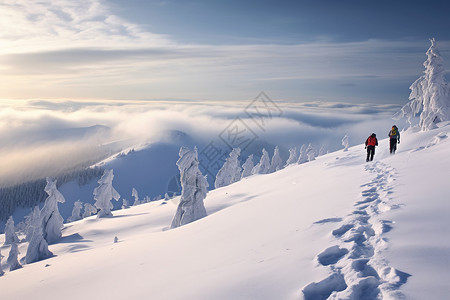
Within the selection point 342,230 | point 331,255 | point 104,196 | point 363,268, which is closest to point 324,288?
point 363,268

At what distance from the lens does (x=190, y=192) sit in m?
27.4

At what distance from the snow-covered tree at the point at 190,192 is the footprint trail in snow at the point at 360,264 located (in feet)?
63.7

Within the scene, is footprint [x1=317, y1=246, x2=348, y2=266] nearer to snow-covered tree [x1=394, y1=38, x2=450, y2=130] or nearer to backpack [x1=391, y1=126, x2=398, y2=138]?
backpack [x1=391, y1=126, x2=398, y2=138]

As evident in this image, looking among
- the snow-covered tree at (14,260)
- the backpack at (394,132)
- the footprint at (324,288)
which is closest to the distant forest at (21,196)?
the snow-covered tree at (14,260)

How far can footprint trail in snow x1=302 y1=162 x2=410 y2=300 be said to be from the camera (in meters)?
4.38

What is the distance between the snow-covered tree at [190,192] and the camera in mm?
26281

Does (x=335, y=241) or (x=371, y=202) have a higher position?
(x=371, y=202)

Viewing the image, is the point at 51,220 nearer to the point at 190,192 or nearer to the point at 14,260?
the point at 14,260

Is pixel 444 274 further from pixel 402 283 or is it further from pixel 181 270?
pixel 181 270

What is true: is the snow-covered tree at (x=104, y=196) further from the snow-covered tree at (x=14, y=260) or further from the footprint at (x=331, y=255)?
the footprint at (x=331, y=255)

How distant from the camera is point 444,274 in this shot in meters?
4.42

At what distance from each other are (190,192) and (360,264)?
23005mm

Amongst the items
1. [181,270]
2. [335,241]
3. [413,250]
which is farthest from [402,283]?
[181,270]

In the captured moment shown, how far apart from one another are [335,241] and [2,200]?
17453 cm
